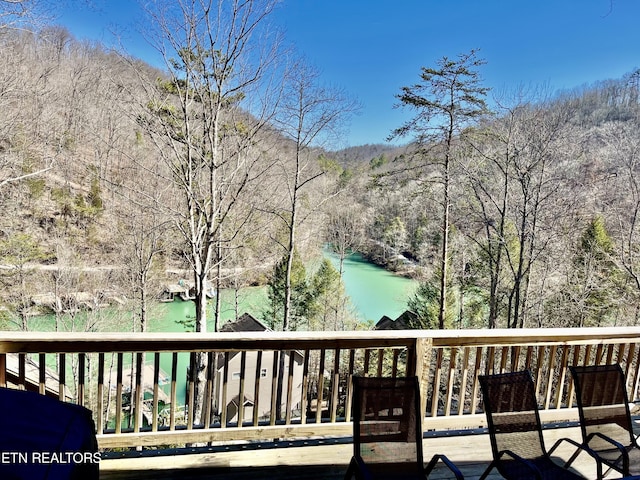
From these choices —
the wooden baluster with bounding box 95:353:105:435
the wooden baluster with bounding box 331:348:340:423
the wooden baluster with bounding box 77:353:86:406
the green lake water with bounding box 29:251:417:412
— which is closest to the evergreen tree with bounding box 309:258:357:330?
the green lake water with bounding box 29:251:417:412

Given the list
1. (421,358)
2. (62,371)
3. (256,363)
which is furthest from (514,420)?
(62,371)

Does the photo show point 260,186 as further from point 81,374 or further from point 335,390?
point 81,374

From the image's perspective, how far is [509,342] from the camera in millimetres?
2953

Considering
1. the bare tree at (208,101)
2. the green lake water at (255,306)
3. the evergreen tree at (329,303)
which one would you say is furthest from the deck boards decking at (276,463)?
the evergreen tree at (329,303)

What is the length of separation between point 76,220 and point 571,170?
21.2 metres

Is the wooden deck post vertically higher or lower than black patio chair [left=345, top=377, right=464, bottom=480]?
higher

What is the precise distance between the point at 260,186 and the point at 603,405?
802 cm

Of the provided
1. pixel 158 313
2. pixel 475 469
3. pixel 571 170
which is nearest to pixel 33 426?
pixel 475 469

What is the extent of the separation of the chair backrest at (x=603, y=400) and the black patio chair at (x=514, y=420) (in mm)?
359

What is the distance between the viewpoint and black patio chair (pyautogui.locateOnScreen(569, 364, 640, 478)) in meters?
2.69

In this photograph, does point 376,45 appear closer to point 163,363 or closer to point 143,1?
point 143,1

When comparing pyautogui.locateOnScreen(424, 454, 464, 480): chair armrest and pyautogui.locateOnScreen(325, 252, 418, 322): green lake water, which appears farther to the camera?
pyautogui.locateOnScreen(325, 252, 418, 322): green lake water

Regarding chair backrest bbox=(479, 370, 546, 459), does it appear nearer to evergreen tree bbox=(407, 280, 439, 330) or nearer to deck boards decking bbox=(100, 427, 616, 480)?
deck boards decking bbox=(100, 427, 616, 480)

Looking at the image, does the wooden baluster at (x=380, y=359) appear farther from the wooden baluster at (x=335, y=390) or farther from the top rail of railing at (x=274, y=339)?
the wooden baluster at (x=335, y=390)
